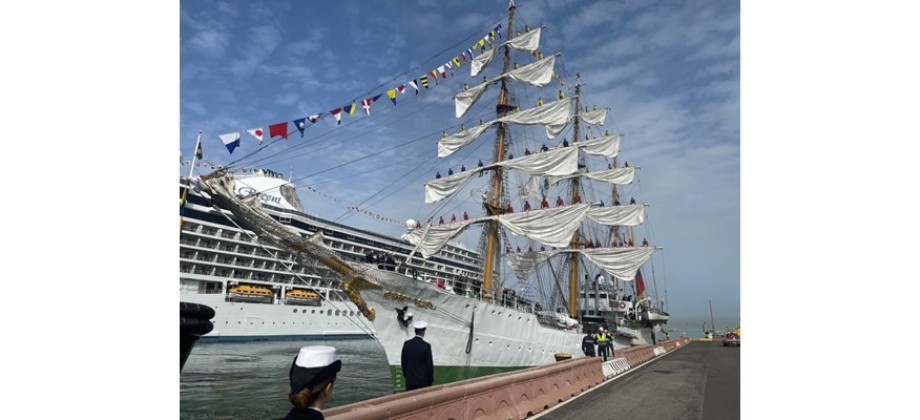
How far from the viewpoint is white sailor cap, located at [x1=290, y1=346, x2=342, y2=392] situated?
1883 millimetres

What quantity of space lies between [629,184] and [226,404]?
97.9ft

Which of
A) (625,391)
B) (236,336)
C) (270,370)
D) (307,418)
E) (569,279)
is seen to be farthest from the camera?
(569,279)

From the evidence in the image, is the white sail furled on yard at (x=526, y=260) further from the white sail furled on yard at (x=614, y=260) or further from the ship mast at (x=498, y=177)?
the ship mast at (x=498, y=177)

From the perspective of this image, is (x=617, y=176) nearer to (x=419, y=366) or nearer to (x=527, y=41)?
(x=527, y=41)

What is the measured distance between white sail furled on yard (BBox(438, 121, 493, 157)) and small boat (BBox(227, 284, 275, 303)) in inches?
582

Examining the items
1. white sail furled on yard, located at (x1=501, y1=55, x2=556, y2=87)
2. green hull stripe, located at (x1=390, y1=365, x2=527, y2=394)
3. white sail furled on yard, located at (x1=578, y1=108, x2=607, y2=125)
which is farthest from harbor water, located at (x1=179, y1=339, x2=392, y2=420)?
white sail furled on yard, located at (x1=578, y1=108, x2=607, y2=125)

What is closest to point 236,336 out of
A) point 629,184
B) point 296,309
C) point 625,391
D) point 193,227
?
point 296,309

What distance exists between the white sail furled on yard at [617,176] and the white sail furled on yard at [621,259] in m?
7.16

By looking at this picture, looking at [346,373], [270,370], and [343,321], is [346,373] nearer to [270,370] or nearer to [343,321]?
[270,370]

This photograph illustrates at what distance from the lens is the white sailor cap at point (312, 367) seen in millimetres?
1883

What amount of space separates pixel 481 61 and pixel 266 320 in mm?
20288

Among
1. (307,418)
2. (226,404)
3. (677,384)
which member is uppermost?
(307,418)

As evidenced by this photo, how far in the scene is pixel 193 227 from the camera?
93.1 feet

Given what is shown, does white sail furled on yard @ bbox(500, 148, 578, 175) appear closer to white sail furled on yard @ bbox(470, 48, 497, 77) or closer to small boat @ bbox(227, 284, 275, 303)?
white sail furled on yard @ bbox(470, 48, 497, 77)
